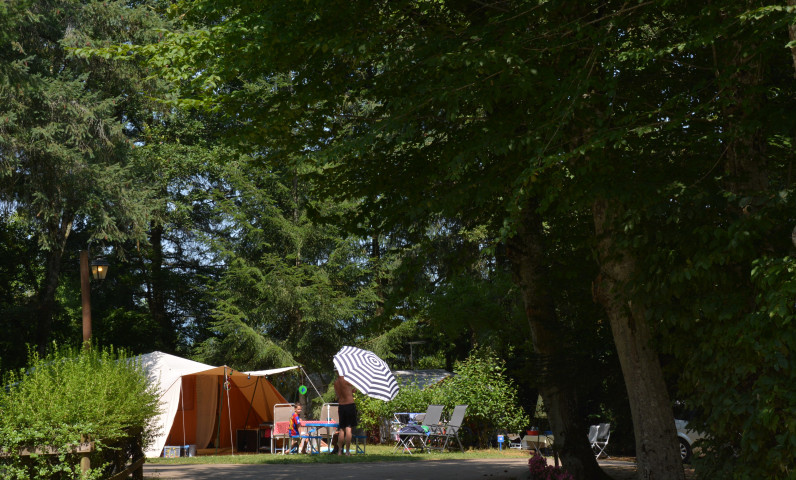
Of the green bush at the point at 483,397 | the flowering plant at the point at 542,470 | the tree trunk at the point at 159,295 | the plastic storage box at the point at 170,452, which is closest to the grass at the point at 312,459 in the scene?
the plastic storage box at the point at 170,452

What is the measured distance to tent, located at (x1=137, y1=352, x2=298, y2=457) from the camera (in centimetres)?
1827

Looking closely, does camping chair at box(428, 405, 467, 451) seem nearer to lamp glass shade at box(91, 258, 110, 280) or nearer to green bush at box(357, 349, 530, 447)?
green bush at box(357, 349, 530, 447)

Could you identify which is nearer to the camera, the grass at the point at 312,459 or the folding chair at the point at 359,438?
the grass at the point at 312,459

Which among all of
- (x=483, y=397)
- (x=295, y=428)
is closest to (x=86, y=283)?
(x=295, y=428)

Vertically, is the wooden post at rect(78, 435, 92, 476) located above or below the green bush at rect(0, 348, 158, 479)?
below

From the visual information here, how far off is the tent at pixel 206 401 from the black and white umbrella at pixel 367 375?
3315mm

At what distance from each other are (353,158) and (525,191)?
10.4 ft

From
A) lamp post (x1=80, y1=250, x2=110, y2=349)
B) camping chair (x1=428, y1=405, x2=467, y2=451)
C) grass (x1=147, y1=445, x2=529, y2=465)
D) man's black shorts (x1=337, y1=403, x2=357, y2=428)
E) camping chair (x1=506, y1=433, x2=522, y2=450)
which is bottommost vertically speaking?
camping chair (x1=506, y1=433, x2=522, y2=450)

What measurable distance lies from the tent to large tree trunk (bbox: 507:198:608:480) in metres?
10.4

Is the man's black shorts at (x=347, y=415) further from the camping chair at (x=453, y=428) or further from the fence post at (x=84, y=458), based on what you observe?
the fence post at (x=84, y=458)

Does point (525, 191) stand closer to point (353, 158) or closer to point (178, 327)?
point (353, 158)

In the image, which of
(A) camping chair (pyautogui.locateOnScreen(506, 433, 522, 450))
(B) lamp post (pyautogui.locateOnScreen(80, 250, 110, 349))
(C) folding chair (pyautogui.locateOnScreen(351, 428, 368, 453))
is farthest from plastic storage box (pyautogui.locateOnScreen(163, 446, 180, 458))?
(A) camping chair (pyautogui.locateOnScreen(506, 433, 522, 450))

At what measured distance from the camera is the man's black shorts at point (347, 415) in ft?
48.7

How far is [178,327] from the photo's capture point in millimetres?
34219
